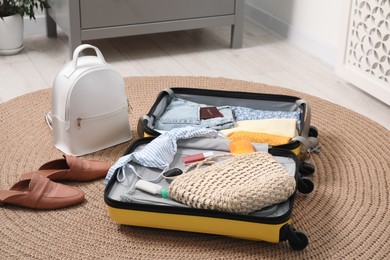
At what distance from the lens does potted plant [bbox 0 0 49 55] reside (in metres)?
2.77

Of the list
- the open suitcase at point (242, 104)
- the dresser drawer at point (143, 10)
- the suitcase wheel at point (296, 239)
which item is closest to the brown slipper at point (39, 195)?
the open suitcase at point (242, 104)

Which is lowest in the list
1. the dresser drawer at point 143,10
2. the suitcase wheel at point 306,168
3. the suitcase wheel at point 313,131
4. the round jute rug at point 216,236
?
the round jute rug at point 216,236

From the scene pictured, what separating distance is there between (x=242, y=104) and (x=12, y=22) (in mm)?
1172

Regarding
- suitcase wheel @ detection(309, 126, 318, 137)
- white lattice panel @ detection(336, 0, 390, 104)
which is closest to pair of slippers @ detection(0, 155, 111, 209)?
suitcase wheel @ detection(309, 126, 318, 137)

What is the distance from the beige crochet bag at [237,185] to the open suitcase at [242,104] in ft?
0.83

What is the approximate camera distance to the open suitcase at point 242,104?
194cm

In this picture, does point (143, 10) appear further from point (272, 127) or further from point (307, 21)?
point (272, 127)

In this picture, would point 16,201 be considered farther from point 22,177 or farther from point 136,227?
point 136,227

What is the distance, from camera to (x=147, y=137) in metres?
1.88

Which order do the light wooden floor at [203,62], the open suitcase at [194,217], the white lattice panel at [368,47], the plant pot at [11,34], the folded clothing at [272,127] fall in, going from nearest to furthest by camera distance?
Answer: the open suitcase at [194,217], the folded clothing at [272,127], the white lattice panel at [368,47], the light wooden floor at [203,62], the plant pot at [11,34]

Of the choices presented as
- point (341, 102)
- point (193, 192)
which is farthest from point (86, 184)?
point (341, 102)

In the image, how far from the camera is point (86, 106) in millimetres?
1914

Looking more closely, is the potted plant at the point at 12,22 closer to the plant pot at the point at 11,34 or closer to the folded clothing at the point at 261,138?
the plant pot at the point at 11,34

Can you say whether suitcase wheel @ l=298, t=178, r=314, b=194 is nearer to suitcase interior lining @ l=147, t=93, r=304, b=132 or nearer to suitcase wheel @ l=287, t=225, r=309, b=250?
suitcase wheel @ l=287, t=225, r=309, b=250
